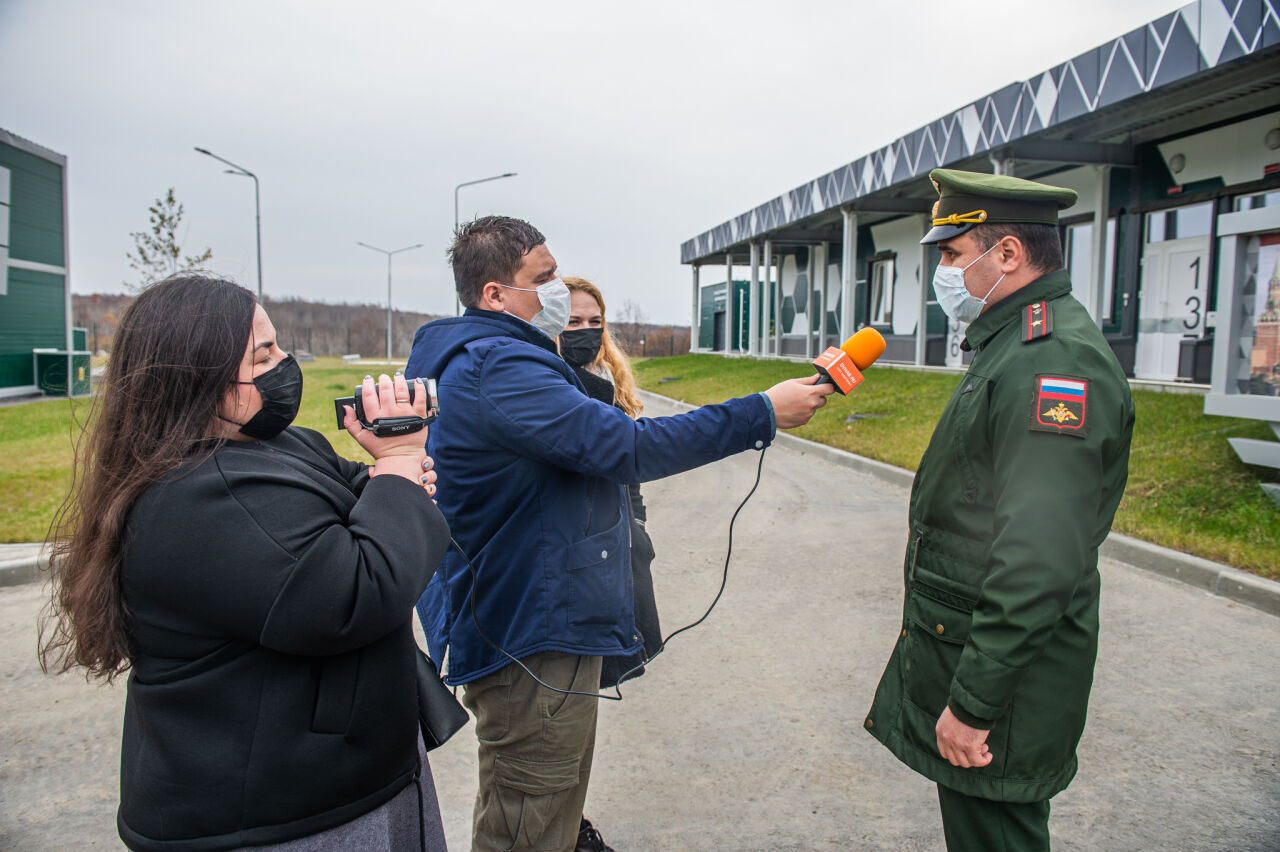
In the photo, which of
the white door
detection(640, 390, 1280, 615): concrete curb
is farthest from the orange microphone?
the white door

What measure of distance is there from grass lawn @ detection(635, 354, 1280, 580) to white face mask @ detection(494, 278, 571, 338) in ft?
18.1

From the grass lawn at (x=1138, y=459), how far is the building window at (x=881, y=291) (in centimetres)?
764

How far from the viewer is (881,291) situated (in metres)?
25.2

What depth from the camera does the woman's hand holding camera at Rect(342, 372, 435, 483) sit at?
5.61 ft

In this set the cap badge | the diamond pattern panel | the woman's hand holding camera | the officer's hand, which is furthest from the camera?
the diamond pattern panel

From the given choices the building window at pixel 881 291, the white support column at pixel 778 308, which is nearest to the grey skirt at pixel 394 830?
the building window at pixel 881 291

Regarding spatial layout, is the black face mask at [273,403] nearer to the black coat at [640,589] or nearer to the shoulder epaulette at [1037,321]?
the black coat at [640,589]

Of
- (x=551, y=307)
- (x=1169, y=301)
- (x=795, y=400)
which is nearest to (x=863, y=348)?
(x=795, y=400)

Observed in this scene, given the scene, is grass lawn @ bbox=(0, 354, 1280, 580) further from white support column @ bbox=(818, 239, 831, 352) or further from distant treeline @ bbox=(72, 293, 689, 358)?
distant treeline @ bbox=(72, 293, 689, 358)

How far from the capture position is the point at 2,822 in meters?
3.11

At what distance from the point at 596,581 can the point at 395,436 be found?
2.56ft

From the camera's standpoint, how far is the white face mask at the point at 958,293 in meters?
2.30

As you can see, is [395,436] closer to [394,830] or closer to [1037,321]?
[394,830]

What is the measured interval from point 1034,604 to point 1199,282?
47.3ft
